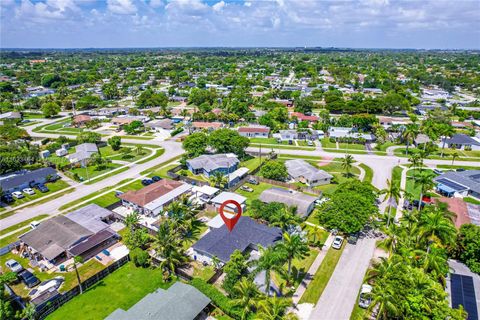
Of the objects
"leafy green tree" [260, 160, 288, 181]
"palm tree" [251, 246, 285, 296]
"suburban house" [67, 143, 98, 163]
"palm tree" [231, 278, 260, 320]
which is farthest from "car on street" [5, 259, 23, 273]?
"leafy green tree" [260, 160, 288, 181]

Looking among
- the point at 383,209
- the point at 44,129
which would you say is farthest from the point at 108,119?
the point at 383,209

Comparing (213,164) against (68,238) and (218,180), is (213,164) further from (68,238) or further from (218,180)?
→ (68,238)

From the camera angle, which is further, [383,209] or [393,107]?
[393,107]

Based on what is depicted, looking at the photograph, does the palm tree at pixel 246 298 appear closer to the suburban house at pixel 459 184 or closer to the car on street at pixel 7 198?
the suburban house at pixel 459 184

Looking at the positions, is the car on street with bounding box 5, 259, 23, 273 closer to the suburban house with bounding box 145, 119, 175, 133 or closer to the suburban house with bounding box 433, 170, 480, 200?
the suburban house with bounding box 145, 119, 175, 133

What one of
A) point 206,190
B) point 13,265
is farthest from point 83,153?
point 13,265

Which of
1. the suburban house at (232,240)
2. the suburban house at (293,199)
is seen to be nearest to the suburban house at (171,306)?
the suburban house at (232,240)

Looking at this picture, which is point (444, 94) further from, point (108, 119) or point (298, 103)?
point (108, 119)
